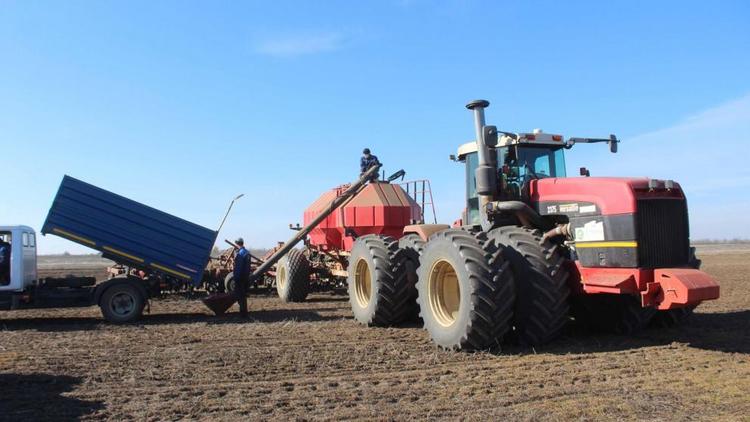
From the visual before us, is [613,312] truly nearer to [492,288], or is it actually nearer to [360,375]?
[492,288]

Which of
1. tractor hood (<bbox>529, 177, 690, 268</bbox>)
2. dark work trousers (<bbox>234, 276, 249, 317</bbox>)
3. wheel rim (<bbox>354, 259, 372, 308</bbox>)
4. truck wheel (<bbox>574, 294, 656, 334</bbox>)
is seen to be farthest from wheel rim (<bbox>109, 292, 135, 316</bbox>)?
tractor hood (<bbox>529, 177, 690, 268</bbox>)

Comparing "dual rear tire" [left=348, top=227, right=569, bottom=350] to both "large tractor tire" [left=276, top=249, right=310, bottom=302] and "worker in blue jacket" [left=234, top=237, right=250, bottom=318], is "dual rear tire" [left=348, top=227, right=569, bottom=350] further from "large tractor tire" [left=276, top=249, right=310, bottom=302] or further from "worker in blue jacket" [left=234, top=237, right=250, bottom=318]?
"large tractor tire" [left=276, top=249, right=310, bottom=302]

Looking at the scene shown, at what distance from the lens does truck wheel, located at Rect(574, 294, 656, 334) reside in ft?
27.2

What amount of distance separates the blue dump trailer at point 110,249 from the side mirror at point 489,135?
6.14m

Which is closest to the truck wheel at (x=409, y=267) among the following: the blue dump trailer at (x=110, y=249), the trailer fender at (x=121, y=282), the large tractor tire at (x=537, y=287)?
the large tractor tire at (x=537, y=287)

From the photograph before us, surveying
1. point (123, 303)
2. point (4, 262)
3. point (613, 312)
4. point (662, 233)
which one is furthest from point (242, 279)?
point (662, 233)

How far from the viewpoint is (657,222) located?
711cm

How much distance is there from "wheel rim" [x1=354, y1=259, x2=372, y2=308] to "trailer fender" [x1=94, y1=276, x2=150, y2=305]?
4002 millimetres

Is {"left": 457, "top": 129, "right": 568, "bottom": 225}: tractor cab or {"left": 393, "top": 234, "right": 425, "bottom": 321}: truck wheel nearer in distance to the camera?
{"left": 457, "top": 129, "right": 568, "bottom": 225}: tractor cab

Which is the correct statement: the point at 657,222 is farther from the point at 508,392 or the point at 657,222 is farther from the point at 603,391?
the point at 508,392

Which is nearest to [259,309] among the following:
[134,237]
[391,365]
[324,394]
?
[134,237]

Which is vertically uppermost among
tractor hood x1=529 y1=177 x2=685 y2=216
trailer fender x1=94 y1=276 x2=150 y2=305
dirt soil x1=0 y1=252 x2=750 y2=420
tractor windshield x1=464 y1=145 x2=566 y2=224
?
tractor windshield x1=464 y1=145 x2=566 y2=224

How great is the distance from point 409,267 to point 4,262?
7.13 meters

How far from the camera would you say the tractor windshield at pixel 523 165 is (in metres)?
8.52
